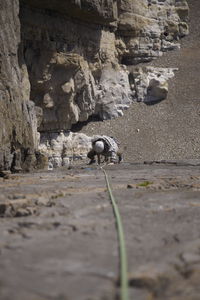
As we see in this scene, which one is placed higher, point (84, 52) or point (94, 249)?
point (84, 52)

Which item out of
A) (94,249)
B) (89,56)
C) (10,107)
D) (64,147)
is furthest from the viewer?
(89,56)

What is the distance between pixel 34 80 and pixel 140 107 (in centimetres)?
812

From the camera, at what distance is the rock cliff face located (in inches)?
953

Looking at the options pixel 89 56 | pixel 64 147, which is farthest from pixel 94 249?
pixel 89 56

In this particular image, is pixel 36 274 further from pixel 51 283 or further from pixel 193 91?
pixel 193 91

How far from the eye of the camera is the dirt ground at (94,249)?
7.18ft

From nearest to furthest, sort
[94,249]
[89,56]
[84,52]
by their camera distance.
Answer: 1. [94,249]
2. [84,52]
3. [89,56]

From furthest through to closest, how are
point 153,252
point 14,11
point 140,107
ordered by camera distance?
point 140,107, point 14,11, point 153,252

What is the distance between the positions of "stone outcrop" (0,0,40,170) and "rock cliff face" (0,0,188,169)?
3.29 m

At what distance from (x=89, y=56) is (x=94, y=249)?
2567 cm

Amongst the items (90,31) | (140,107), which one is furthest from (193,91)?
(90,31)

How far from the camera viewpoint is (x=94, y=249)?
2834 mm

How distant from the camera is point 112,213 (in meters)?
4.03

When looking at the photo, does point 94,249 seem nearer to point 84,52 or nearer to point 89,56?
point 84,52
